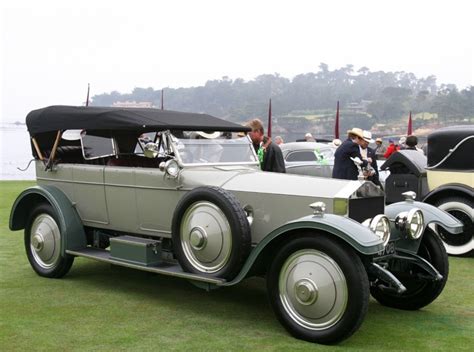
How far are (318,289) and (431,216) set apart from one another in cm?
161

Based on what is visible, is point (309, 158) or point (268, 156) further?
point (309, 158)

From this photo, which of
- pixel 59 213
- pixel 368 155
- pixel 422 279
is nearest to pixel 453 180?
pixel 368 155

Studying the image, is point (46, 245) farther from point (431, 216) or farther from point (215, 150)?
point (431, 216)

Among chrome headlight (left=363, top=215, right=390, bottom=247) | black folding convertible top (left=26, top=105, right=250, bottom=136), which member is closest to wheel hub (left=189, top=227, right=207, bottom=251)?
black folding convertible top (left=26, top=105, right=250, bottom=136)

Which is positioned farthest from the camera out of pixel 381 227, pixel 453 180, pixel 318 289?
pixel 453 180

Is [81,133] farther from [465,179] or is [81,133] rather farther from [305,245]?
[465,179]

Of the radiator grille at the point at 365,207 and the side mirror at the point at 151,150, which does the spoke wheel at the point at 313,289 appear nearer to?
the radiator grille at the point at 365,207

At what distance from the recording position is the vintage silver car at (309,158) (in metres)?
13.7

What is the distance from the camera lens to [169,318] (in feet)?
16.4

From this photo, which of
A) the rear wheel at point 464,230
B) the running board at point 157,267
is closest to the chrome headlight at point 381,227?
the running board at point 157,267

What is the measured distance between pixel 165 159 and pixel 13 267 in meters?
2.34

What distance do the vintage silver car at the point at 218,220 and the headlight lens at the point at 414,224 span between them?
1 cm

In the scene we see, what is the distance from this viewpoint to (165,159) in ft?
19.9

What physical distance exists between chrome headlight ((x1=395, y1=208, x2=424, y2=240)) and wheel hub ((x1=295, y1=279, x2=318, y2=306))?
113cm
